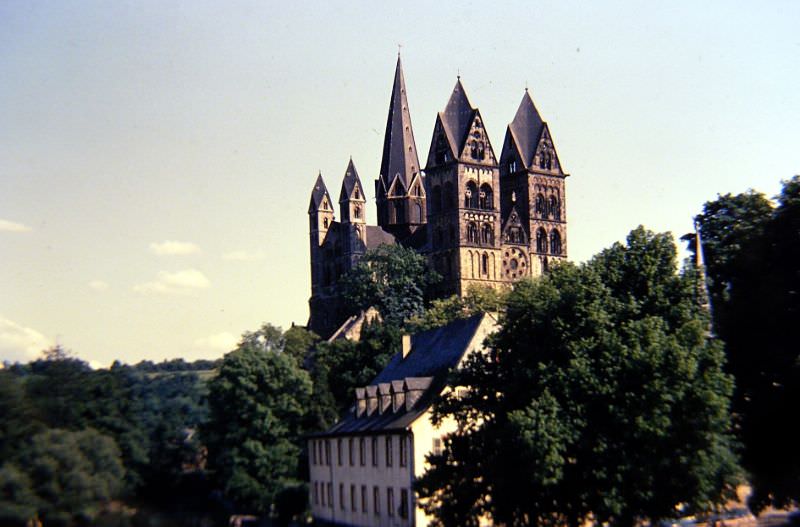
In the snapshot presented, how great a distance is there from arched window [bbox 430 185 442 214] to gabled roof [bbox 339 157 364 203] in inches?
509

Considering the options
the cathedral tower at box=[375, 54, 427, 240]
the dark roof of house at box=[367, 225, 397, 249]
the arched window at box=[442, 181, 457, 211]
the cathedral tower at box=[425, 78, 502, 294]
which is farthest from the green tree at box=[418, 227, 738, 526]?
the cathedral tower at box=[375, 54, 427, 240]

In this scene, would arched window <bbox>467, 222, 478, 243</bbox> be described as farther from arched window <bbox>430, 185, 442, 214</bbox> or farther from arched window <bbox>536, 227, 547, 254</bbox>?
arched window <bbox>536, 227, 547, 254</bbox>

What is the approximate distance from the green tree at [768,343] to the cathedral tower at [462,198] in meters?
85.7

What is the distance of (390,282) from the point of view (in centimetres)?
13988

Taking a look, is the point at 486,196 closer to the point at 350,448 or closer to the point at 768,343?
the point at 350,448

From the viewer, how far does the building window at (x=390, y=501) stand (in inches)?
2429

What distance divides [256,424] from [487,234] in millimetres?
73432

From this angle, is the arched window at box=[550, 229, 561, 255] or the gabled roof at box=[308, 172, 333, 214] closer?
the arched window at box=[550, 229, 561, 255]

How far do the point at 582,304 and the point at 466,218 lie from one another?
96.5 metres

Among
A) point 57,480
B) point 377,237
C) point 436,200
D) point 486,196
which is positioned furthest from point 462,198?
point 57,480

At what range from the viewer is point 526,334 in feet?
164

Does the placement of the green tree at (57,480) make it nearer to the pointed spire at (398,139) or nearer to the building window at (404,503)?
the building window at (404,503)

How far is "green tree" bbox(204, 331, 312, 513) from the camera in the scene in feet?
244

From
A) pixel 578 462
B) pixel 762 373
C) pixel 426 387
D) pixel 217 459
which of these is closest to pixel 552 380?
pixel 578 462
